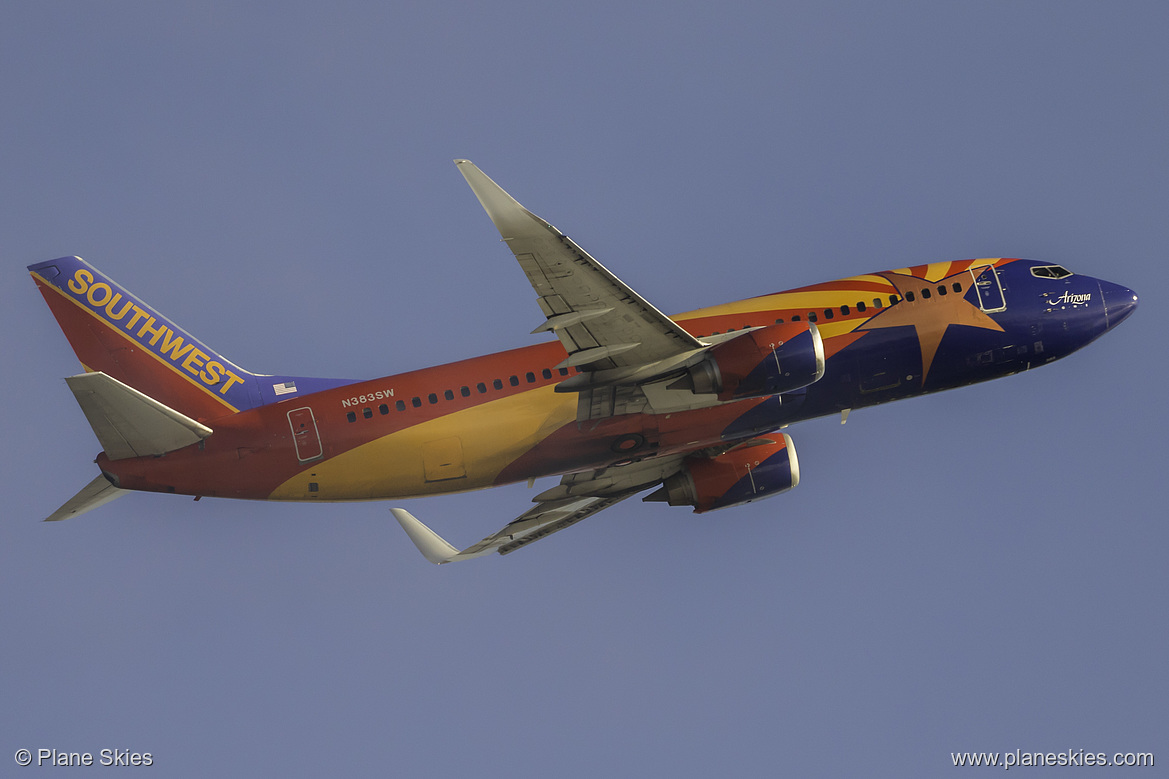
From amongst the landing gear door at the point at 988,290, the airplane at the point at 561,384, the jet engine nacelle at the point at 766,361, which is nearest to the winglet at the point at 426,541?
the airplane at the point at 561,384

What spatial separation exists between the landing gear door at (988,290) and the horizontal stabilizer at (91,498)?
2833cm

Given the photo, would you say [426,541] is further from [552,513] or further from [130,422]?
[130,422]

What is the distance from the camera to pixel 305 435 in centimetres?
3747

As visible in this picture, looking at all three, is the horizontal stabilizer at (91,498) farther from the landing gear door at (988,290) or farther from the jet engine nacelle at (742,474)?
the landing gear door at (988,290)

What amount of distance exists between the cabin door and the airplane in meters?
0.06

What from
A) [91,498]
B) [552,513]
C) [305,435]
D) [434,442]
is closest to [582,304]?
[434,442]

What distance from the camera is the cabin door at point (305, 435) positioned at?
37406mm

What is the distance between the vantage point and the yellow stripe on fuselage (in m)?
37.6

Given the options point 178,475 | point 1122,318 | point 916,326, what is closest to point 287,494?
point 178,475

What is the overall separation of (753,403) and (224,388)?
17.3 m

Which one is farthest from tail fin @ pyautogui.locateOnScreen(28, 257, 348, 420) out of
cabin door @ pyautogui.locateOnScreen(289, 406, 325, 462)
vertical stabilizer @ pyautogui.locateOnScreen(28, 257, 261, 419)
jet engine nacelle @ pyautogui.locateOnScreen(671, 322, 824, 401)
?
jet engine nacelle @ pyautogui.locateOnScreen(671, 322, 824, 401)

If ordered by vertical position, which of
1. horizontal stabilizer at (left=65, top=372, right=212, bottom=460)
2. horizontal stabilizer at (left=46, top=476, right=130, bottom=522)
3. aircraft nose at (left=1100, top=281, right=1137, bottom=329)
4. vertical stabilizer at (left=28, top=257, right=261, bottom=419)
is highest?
vertical stabilizer at (left=28, top=257, right=261, bottom=419)

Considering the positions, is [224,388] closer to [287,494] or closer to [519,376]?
[287,494]

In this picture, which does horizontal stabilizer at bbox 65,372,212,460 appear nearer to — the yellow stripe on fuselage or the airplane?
the airplane
